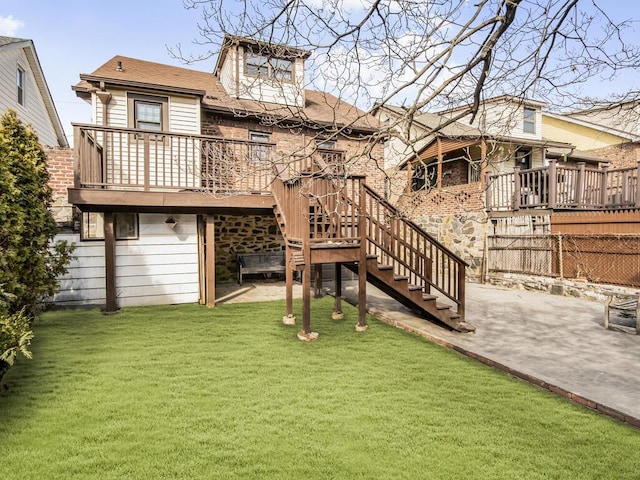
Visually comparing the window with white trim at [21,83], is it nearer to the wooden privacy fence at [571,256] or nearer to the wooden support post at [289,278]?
the wooden support post at [289,278]

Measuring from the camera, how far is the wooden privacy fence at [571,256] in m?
8.62

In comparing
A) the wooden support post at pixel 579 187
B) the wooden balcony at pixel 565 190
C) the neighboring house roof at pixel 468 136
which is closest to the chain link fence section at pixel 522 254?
the wooden balcony at pixel 565 190

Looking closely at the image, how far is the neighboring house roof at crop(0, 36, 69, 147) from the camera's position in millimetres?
12234

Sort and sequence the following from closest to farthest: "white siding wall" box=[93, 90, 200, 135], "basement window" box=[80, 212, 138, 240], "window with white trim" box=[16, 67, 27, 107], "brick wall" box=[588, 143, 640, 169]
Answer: "basement window" box=[80, 212, 138, 240]
"white siding wall" box=[93, 90, 200, 135]
"window with white trim" box=[16, 67, 27, 107]
"brick wall" box=[588, 143, 640, 169]

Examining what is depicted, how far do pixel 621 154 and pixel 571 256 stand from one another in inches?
494

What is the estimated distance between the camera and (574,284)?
9305 mm

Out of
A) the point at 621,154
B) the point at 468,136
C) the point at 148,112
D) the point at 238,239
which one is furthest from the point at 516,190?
the point at 148,112

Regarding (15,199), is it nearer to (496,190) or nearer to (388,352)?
(388,352)

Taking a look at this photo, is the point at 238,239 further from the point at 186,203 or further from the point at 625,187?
the point at 625,187

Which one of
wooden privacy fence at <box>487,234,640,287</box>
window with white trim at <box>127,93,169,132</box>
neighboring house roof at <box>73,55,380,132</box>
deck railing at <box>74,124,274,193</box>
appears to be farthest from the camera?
window with white trim at <box>127,93,169,132</box>

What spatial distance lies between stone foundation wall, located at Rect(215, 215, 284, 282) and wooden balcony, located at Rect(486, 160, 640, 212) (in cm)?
683

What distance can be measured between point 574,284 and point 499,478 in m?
8.44

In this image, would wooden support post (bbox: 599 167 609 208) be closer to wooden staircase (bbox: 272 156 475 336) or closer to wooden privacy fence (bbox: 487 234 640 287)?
wooden privacy fence (bbox: 487 234 640 287)

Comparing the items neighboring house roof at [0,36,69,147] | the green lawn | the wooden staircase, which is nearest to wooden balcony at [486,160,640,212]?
the wooden staircase
